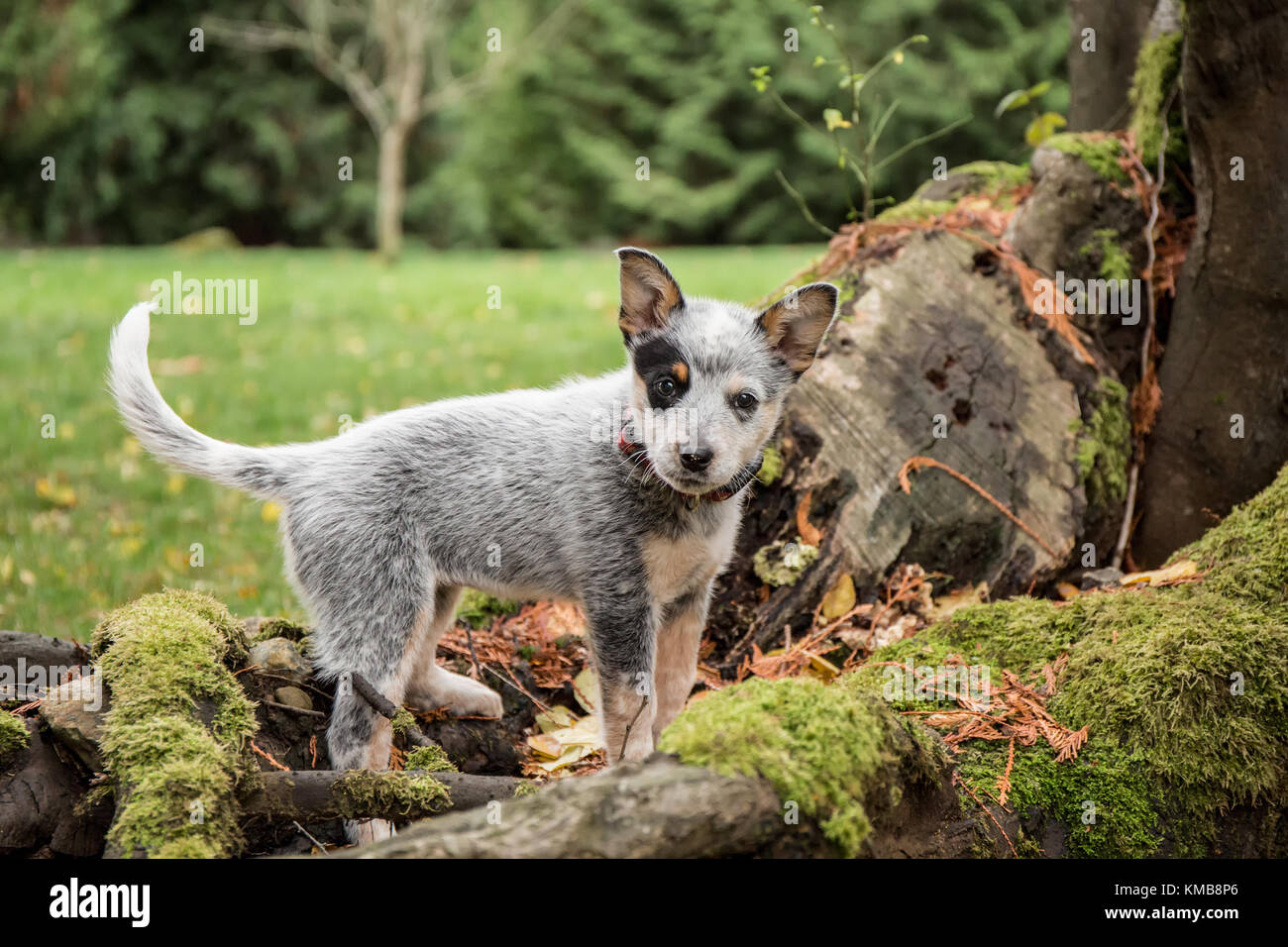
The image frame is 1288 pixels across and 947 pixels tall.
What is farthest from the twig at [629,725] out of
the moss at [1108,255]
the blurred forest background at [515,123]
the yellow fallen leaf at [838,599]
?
the blurred forest background at [515,123]

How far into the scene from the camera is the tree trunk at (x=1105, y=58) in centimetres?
640

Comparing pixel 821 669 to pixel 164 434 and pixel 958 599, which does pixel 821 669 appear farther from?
pixel 164 434

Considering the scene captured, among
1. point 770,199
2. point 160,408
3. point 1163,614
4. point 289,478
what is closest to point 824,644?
point 1163,614

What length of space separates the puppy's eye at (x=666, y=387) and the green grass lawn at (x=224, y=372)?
293 cm

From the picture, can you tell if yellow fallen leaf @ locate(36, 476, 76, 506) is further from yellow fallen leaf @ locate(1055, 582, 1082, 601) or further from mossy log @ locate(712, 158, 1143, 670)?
yellow fallen leaf @ locate(1055, 582, 1082, 601)

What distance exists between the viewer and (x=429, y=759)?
3.86m

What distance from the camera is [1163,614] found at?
4.04 m

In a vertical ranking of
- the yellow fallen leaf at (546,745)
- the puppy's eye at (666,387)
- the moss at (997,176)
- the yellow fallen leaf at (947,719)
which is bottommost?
the yellow fallen leaf at (546,745)

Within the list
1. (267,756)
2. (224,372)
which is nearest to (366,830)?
(267,756)

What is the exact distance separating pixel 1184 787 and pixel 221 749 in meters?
3.00

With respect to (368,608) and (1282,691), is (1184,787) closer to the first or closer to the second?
(1282,691)

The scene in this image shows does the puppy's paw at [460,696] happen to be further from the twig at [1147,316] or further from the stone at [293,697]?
the twig at [1147,316]

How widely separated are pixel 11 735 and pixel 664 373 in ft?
7.74

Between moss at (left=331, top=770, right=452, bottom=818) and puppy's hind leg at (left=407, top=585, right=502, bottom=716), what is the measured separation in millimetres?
972
